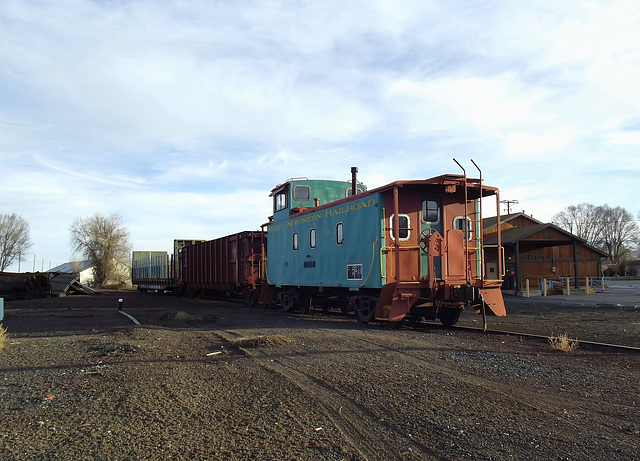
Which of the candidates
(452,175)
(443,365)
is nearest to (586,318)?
(452,175)

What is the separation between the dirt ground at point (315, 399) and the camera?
4.11 m

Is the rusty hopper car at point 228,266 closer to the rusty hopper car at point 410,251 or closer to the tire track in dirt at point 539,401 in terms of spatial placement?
the rusty hopper car at point 410,251

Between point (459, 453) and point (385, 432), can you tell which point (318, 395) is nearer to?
point (385, 432)

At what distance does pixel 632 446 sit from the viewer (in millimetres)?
4098

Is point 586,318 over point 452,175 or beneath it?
beneath

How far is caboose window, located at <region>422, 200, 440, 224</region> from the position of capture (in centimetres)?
1211

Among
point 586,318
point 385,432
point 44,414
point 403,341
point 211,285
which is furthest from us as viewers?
point 211,285

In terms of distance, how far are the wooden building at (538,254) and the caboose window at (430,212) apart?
16.4 metres

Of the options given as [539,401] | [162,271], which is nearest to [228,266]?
[162,271]

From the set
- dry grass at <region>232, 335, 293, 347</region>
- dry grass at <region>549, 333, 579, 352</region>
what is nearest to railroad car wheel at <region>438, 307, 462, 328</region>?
dry grass at <region>549, 333, 579, 352</region>

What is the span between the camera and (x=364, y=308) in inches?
501

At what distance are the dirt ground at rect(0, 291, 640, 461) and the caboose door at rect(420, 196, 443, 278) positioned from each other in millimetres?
2244

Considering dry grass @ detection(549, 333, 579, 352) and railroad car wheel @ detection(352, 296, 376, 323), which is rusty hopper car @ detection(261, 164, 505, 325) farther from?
dry grass @ detection(549, 333, 579, 352)

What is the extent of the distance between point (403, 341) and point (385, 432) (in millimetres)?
5158
